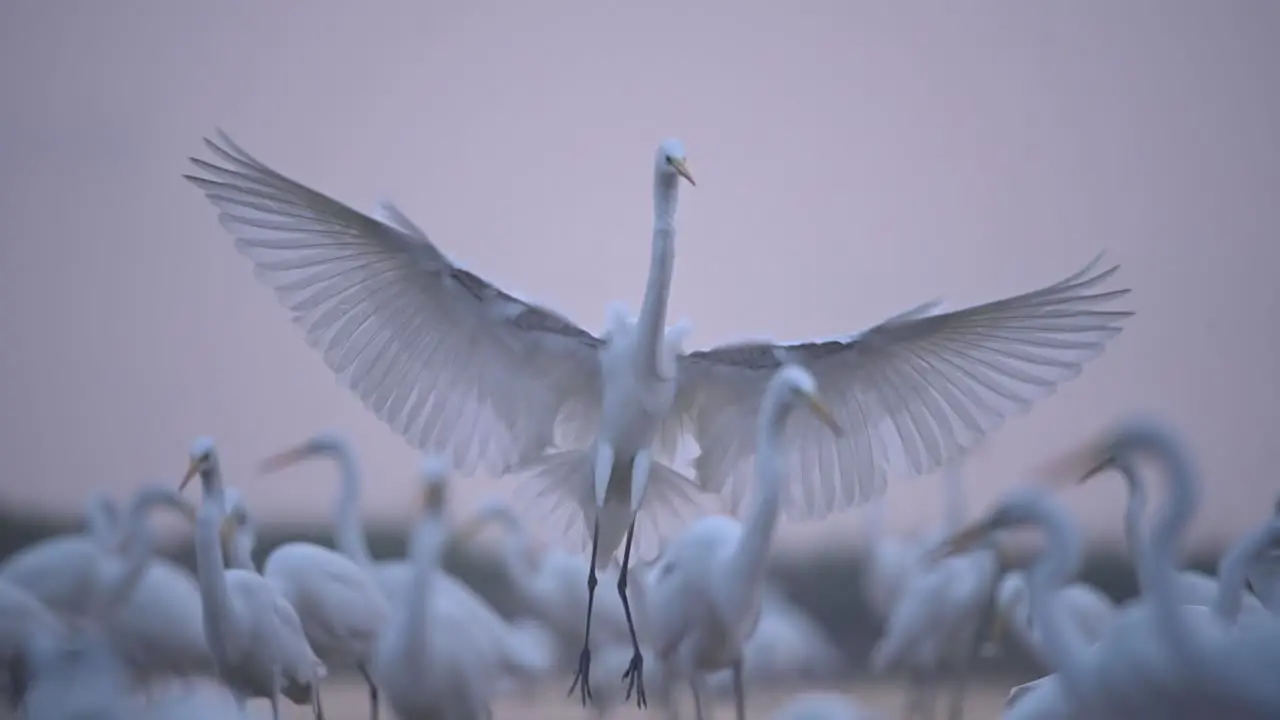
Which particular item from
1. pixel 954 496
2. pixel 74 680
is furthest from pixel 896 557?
pixel 74 680

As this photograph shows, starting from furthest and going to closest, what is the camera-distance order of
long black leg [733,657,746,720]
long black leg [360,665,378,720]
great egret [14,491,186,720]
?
1. long black leg [360,665,378,720]
2. long black leg [733,657,746,720]
3. great egret [14,491,186,720]

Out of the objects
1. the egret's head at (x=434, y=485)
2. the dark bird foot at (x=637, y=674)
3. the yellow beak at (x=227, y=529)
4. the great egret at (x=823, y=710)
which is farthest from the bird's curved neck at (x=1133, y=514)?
the yellow beak at (x=227, y=529)

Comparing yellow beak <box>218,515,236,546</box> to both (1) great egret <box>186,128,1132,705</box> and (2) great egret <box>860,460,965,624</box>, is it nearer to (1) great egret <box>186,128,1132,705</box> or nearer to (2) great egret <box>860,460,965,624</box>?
(1) great egret <box>186,128,1132,705</box>

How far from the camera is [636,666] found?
5.91 m

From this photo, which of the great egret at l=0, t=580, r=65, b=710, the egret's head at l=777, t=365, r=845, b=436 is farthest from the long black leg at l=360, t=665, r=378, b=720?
the egret's head at l=777, t=365, r=845, b=436

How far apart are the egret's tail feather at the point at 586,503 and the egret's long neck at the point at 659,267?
61 cm

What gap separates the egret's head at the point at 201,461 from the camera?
226 inches

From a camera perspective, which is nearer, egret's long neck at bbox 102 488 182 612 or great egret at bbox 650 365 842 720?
great egret at bbox 650 365 842 720

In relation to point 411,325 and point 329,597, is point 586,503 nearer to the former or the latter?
point 411,325

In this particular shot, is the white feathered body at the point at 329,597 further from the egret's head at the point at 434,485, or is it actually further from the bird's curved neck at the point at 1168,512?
the bird's curved neck at the point at 1168,512

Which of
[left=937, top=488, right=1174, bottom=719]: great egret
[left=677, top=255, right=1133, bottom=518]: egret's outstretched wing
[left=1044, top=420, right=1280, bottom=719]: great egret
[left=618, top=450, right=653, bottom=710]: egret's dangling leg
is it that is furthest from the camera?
[left=618, top=450, right=653, bottom=710]: egret's dangling leg

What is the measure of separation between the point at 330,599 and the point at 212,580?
3.32ft

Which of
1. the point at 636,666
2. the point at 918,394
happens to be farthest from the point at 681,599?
the point at 918,394

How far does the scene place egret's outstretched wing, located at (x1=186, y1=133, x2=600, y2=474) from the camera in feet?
16.8
